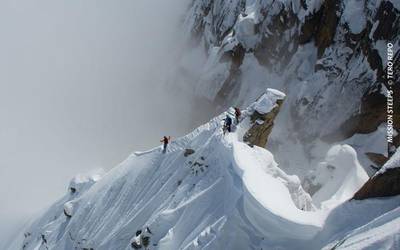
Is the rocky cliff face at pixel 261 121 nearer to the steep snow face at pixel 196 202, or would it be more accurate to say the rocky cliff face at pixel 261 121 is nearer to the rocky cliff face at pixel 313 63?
the steep snow face at pixel 196 202

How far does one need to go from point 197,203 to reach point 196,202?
154mm

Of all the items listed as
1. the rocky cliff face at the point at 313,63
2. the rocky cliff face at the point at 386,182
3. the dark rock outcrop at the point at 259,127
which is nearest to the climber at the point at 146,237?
the dark rock outcrop at the point at 259,127

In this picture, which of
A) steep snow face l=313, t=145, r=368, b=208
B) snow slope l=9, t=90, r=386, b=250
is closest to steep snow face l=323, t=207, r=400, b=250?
snow slope l=9, t=90, r=386, b=250

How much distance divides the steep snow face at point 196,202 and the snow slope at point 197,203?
0.15 ft

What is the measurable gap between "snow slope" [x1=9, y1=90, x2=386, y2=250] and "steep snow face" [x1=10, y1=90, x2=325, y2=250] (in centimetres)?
4

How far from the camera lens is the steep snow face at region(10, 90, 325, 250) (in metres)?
24.9

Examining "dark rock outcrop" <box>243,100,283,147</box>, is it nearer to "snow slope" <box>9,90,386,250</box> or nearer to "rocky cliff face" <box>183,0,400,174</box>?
"snow slope" <box>9,90,386,250</box>

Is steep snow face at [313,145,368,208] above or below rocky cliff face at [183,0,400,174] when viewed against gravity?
below

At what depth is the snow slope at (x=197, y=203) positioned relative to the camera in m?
24.8

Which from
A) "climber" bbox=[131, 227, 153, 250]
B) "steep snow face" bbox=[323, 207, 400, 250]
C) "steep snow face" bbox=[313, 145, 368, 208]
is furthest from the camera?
"steep snow face" bbox=[313, 145, 368, 208]

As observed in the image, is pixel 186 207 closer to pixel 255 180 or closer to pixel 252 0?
pixel 255 180

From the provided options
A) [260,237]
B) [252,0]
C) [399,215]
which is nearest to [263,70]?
[252,0]

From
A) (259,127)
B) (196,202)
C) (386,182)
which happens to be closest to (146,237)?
(196,202)

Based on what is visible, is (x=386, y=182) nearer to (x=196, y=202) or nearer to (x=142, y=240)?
(x=196, y=202)
